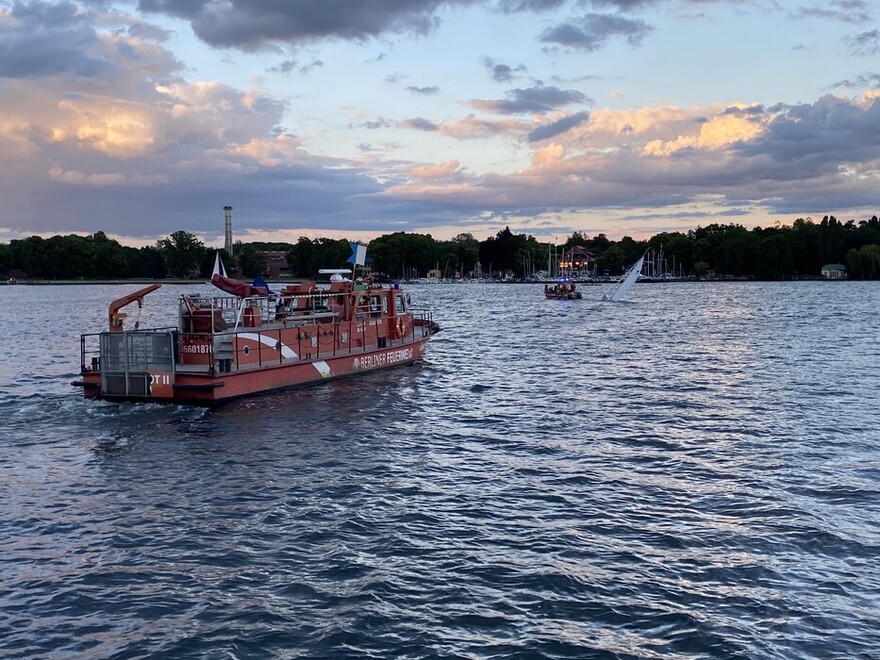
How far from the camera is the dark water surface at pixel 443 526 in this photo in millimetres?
11031

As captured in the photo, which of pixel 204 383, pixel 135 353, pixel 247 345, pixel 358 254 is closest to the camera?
pixel 204 383

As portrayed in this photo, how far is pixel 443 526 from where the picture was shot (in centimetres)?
1545

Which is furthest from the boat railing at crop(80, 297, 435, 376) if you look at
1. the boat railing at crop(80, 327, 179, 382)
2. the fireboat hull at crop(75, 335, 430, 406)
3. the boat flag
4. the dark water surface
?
the boat flag

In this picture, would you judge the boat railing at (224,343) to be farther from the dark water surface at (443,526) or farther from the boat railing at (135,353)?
the dark water surface at (443,526)

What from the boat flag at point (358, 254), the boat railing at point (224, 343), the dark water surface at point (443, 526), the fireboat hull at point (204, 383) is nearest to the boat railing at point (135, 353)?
the boat railing at point (224, 343)

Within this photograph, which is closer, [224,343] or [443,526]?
[443,526]

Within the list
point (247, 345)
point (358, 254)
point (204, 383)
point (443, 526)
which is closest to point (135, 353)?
point (204, 383)

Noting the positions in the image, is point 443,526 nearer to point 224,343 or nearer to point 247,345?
point 224,343

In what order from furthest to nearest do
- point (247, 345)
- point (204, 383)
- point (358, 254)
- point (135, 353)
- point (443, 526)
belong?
point (358, 254) < point (247, 345) < point (135, 353) < point (204, 383) < point (443, 526)

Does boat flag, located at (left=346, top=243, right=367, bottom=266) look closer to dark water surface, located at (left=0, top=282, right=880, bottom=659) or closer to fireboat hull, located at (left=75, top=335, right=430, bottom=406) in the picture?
fireboat hull, located at (left=75, top=335, right=430, bottom=406)

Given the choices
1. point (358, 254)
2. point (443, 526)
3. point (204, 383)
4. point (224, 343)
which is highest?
point (358, 254)

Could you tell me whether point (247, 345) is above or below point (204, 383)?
above

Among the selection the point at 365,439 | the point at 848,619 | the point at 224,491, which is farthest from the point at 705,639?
the point at 365,439

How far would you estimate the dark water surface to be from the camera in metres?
11.0
